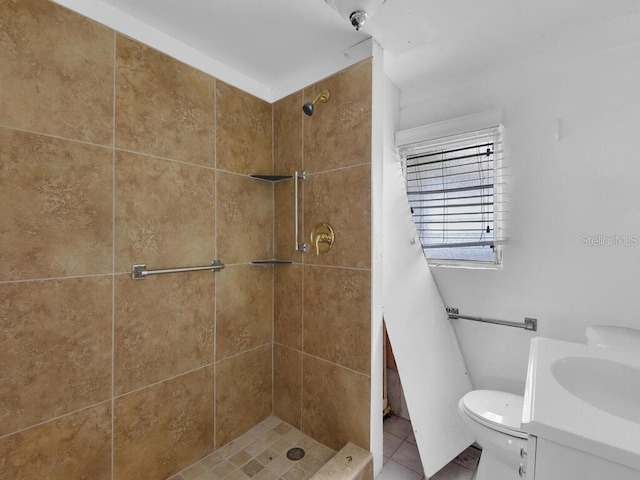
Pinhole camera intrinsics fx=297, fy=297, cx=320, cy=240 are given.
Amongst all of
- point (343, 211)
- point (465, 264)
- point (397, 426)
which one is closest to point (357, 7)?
point (343, 211)

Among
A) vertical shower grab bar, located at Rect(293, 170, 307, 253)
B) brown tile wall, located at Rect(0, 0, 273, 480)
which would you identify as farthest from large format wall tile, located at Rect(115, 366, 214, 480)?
vertical shower grab bar, located at Rect(293, 170, 307, 253)

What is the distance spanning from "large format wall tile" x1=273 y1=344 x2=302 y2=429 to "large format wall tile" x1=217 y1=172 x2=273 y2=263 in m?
0.64

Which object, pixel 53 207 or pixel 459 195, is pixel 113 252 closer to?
pixel 53 207

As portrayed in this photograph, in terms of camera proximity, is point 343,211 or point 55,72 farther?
point 343,211

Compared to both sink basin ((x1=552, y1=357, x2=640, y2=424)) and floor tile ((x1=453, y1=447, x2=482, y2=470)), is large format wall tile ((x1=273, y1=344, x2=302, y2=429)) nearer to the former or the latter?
floor tile ((x1=453, y1=447, x2=482, y2=470))

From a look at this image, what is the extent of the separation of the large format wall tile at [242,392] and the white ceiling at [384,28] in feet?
5.59

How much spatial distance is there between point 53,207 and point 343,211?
1.23m

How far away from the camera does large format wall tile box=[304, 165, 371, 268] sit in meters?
1.50

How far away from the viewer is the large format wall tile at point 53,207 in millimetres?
1044

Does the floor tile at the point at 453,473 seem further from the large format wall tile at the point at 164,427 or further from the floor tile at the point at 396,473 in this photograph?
the large format wall tile at the point at 164,427

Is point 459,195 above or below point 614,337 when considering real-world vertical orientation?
above

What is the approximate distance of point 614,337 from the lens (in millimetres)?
1290

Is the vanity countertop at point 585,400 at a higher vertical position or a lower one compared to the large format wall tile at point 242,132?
lower

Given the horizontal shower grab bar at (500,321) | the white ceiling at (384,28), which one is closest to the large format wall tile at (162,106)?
the white ceiling at (384,28)
